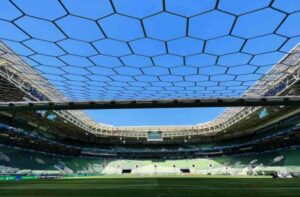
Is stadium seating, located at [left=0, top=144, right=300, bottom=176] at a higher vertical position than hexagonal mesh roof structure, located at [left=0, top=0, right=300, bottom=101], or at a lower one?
higher

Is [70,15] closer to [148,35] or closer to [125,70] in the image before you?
[148,35]

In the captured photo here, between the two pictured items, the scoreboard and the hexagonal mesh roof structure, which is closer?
the hexagonal mesh roof structure

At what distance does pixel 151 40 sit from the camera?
34.9 feet

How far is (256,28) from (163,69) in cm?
469

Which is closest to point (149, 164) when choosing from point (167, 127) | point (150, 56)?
point (167, 127)

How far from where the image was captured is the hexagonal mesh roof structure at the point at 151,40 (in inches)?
332

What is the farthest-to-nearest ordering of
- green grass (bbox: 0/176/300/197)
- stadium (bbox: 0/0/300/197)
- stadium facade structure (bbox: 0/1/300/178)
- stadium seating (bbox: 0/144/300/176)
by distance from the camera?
stadium seating (bbox: 0/144/300/176) < green grass (bbox: 0/176/300/197) < stadium facade structure (bbox: 0/1/300/178) < stadium (bbox: 0/0/300/197)

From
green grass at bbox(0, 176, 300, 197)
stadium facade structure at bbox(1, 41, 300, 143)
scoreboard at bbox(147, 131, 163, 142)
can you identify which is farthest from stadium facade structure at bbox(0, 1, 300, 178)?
green grass at bbox(0, 176, 300, 197)

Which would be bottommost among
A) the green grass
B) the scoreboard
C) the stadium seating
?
the green grass

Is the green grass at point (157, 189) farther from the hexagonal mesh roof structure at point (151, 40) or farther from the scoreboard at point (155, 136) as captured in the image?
the scoreboard at point (155, 136)

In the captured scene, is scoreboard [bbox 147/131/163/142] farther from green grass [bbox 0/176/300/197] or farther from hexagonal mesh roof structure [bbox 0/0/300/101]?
hexagonal mesh roof structure [bbox 0/0/300/101]

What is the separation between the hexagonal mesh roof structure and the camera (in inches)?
332

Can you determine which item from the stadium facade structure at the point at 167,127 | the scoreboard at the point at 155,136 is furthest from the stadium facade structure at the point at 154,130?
the scoreboard at the point at 155,136

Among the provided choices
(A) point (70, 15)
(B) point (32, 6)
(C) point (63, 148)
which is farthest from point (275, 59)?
(C) point (63, 148)
